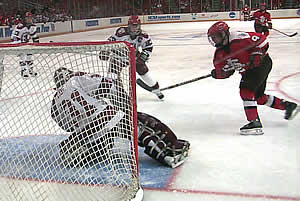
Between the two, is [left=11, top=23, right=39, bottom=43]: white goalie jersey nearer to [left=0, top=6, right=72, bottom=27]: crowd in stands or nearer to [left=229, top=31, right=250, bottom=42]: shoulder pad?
[left=229, top=31, right=250, bottom=42]: shoulder pad

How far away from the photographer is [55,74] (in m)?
2.24

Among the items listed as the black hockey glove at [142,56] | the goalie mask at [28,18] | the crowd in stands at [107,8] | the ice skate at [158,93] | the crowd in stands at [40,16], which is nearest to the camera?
the black hockey glove at [142,56]

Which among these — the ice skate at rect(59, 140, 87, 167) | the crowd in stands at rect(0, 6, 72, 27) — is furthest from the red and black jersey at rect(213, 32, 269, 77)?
the crowd in stands at rect(0, 6, 72, 27)

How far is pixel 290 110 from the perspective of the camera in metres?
3.11

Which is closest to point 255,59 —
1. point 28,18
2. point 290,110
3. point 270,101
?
point 270,101

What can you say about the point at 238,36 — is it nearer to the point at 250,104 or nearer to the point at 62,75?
the point at 250,104

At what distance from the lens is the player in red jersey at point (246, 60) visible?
2.83 m

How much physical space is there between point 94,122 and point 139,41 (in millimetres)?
1959

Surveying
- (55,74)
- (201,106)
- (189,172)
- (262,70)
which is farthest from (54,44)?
(201,106)

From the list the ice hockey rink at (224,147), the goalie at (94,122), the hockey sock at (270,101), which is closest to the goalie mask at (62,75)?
the goalie at (94,122)

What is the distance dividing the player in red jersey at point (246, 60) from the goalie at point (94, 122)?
779 millimetres

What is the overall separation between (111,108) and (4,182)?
68cm

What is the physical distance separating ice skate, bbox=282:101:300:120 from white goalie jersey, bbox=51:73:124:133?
1567 mm

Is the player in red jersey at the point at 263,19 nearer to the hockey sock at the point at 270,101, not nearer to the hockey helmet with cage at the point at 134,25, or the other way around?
the hockey helmet with cage at the point at 134,25
